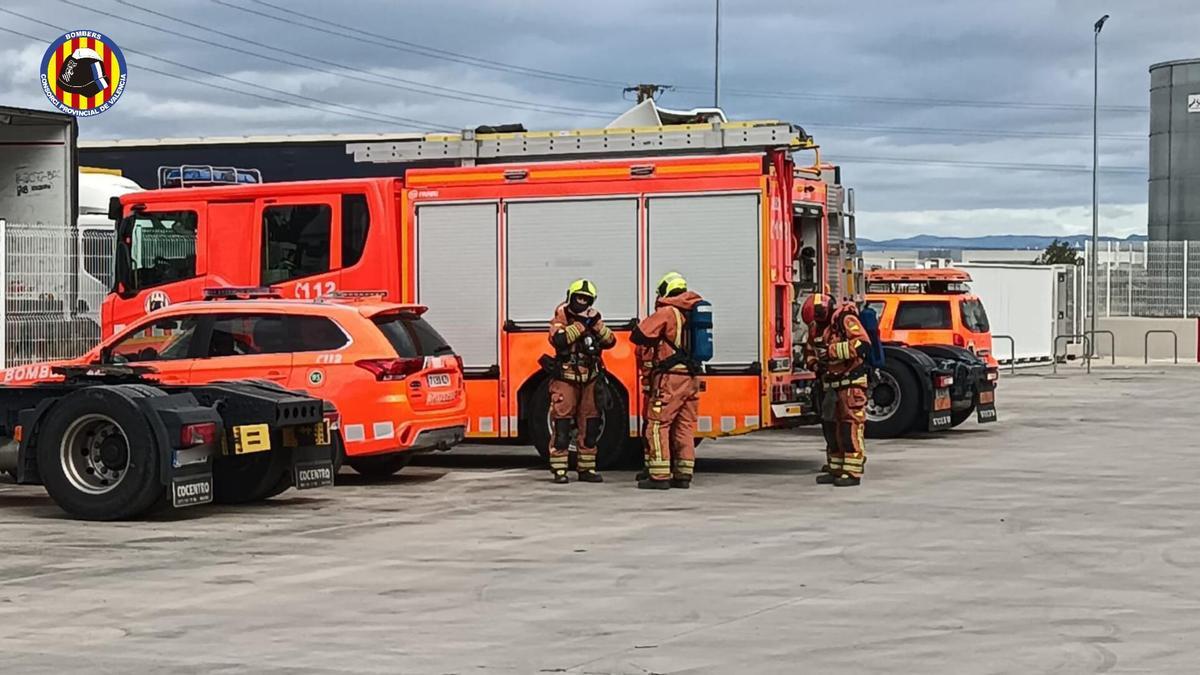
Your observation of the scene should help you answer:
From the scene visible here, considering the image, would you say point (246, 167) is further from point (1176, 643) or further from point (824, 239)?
point (1176, 643)

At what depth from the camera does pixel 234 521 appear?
40.9 ft

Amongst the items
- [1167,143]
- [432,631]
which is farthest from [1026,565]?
[1167,143]

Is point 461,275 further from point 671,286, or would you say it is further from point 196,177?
point 196,177

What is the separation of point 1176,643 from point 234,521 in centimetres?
688

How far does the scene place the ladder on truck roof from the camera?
16.6 metres

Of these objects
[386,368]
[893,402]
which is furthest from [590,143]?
[893,402]

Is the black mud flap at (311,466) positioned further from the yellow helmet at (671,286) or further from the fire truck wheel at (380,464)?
the yellow helmet at (671,286)

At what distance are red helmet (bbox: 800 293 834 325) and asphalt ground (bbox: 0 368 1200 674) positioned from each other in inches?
57.4

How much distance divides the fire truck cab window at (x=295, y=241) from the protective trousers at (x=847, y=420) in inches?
204

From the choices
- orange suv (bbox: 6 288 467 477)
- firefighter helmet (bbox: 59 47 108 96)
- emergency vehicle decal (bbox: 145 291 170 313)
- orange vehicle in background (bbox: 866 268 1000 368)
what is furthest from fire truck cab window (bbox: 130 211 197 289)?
orange vehicle in background (bbox: 866 268 1000 368)

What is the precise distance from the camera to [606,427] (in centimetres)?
1606

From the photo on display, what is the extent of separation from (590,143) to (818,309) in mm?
3251

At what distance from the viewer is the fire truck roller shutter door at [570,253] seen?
16047 millimetres

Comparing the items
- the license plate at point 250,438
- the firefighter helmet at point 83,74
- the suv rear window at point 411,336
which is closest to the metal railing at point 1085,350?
the firefighter helmet at point 83,74
